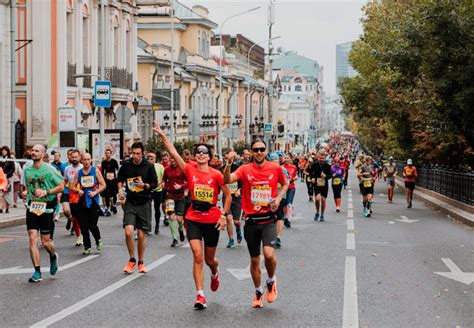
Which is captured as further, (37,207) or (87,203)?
(87,203)

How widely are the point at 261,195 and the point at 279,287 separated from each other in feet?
6.12

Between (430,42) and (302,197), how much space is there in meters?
9.43

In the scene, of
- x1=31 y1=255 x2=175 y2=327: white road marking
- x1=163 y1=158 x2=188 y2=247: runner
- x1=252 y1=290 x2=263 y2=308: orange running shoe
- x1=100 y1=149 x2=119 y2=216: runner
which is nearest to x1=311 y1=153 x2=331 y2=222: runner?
x1=100 y1=149 x2=119 y2=216: runner

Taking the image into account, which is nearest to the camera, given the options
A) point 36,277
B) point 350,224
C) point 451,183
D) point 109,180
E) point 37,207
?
point 36,277

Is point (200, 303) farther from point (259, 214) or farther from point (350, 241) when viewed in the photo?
point (350, 241)

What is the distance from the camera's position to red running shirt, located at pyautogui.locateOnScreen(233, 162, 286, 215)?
10258 mm

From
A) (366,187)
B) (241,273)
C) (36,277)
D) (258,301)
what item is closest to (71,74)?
(366,187)

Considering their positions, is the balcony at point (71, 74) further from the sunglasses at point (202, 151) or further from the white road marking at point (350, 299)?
the sunglasses at point (202, 151)

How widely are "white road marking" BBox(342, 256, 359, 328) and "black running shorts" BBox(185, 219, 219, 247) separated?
167 centimetres

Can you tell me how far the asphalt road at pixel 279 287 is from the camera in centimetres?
952

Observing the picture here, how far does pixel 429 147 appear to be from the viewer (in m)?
41.0

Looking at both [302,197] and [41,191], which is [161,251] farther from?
[302,197]

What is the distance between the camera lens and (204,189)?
1050 centimetres

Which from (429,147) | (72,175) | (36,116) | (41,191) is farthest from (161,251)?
(429,147)
